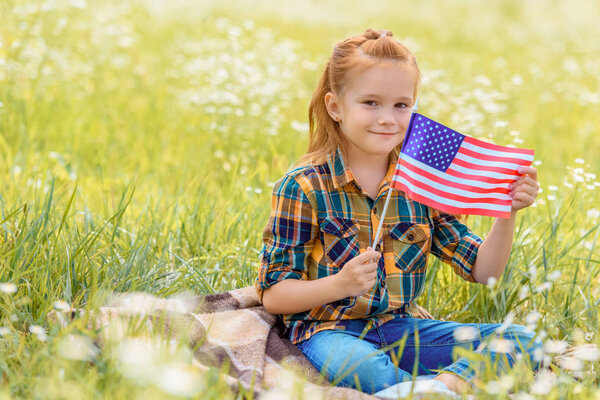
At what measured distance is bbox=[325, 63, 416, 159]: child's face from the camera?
8.05ft

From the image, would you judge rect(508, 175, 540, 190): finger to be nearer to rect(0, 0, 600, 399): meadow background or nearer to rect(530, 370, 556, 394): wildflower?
rect(0, 0, 600, 399): meadow background

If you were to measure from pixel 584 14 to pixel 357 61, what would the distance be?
42.9 ft

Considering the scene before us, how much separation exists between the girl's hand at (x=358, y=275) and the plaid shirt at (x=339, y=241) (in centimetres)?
18

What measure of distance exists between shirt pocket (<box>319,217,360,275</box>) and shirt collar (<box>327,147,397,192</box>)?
130mm

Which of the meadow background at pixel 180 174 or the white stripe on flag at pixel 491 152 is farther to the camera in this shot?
the white stripe on flag at pixel 491 152

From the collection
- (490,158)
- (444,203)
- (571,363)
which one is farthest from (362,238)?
(571,363)

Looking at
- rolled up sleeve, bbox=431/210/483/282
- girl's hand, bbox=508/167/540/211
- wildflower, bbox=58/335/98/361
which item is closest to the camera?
wildflower, bbox=58/335/98/361

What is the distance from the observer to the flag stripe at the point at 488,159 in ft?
7.93

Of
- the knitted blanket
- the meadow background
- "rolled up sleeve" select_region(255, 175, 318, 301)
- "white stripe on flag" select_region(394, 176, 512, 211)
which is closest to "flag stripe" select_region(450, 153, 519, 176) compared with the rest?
"white stripe on flag" select_region(394, 176, 512, 211)

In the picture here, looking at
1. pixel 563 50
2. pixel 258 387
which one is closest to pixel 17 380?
pixel 258 387

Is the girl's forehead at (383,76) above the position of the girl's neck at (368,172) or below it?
above

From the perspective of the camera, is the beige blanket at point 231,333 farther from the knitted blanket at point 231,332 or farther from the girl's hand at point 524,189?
the girl's hand at point 524,189

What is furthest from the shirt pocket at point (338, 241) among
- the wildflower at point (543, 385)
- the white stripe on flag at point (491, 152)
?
the wildflower at point (543, 385)

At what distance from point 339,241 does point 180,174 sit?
6.49ft
